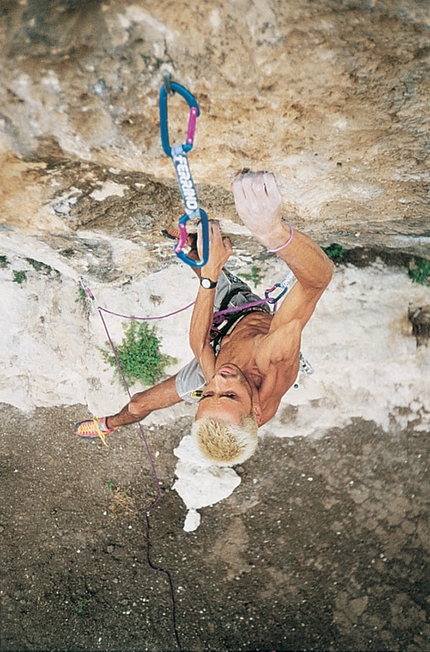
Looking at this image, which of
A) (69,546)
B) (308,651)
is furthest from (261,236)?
(308,651)

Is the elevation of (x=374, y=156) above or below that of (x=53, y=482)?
above

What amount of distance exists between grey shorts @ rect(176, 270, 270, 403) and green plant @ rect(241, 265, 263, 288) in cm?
71

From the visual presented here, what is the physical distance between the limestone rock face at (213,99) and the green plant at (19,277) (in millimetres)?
1379

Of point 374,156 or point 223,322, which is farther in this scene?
point 223,322

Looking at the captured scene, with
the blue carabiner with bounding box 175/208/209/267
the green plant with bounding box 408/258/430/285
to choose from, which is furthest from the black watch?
the green plant with bounding box 408/258/430/285

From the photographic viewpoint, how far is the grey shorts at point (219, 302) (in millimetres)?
3166

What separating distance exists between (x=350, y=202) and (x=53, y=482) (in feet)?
12.0

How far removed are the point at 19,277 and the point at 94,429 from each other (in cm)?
151

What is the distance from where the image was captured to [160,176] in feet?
7.89

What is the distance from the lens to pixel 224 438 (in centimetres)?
221

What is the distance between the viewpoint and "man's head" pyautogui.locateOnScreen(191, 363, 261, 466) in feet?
7.30

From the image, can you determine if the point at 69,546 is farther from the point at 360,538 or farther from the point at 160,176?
the point at 160,176

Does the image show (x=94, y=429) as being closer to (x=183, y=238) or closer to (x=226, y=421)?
(x=226, y=421)

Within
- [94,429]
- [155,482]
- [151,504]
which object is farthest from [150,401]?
[151,504]
